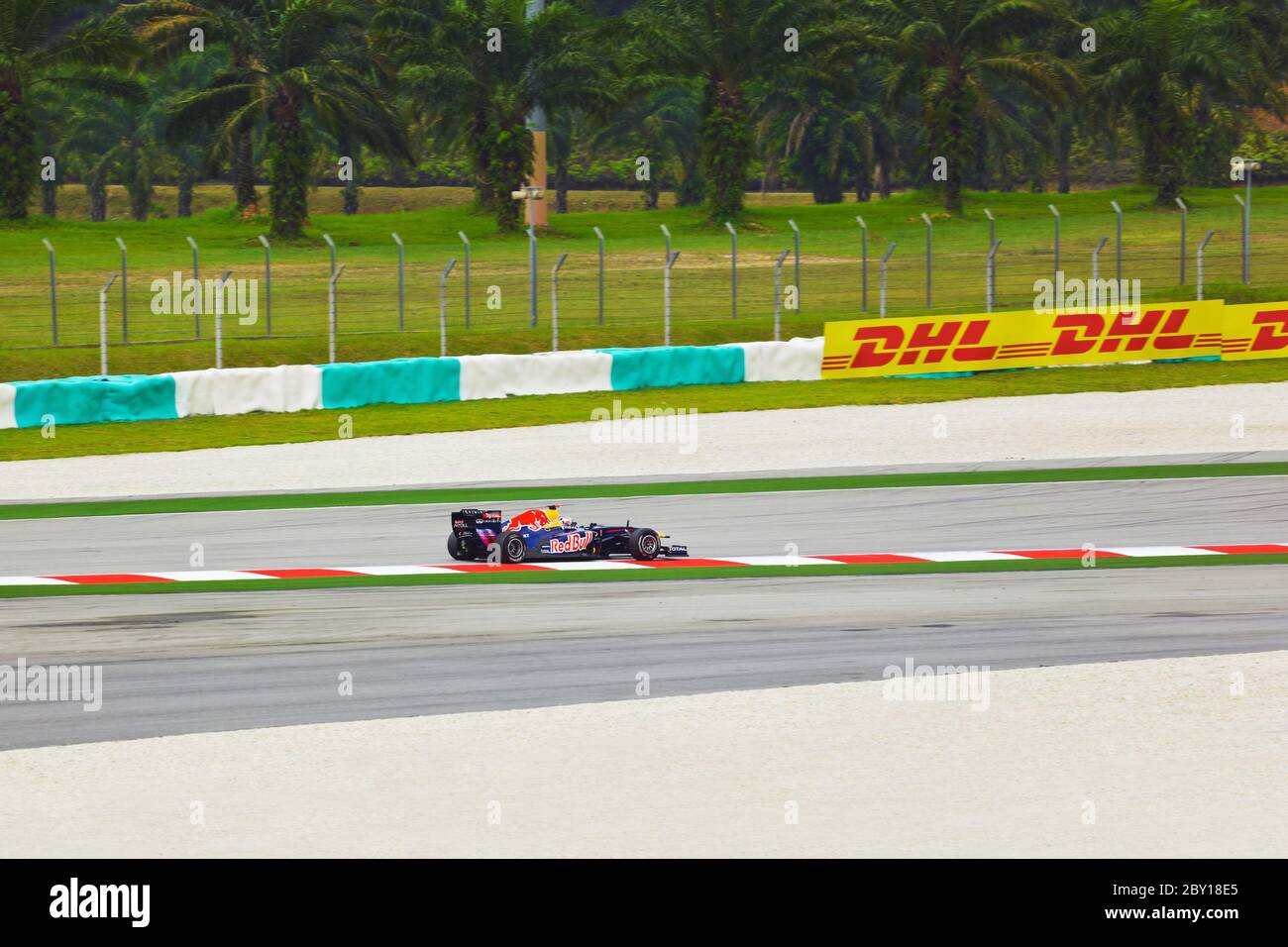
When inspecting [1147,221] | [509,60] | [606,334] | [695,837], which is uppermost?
[509,60]

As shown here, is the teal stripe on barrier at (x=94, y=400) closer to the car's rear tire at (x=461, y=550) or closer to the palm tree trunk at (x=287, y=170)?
the car's rear tire at (x=461, y=550)

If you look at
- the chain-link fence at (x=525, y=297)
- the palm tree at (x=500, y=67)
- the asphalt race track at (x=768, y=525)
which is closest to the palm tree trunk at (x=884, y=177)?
the chain-link fence at (x=525, y=297)

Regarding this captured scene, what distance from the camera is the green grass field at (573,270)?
33031 mm

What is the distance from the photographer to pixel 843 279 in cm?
4188

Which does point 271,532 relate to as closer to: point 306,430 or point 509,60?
point 306,430

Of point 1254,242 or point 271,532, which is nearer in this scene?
point 271,532

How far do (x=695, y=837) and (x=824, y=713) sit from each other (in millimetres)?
2472

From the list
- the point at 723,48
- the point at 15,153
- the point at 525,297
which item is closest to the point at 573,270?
the point at 525,297

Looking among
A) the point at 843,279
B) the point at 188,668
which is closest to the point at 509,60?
the point at 843,279

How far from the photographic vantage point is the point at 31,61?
151 feet

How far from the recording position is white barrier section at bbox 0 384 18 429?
84.5 ft

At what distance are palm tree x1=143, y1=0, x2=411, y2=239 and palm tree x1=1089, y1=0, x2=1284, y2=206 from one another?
21039mm

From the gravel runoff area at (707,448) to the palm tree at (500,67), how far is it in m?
23.7

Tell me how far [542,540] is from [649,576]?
1.13 metres
